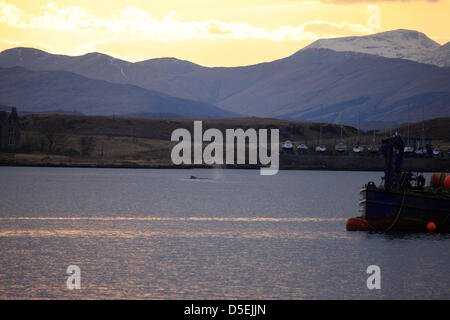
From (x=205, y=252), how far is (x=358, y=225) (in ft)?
56.2

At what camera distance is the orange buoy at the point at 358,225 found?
68.0 metres

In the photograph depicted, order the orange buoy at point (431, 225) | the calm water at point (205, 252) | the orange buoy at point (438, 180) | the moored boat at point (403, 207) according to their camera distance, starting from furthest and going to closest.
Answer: the orange buoy at point (438, 180), the orange buoy at point (431, 225), the moored boat at point (403, 207), the calm water at point (205, 252)

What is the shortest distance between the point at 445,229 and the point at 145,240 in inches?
1015

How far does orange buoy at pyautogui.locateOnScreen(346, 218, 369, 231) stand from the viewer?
68.0m

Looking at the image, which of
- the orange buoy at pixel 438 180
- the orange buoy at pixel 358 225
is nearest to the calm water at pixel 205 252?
the orange buoy at pixel 358 225

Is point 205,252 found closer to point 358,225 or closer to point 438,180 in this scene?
point 358,225

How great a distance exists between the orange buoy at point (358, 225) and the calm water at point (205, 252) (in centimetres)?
72

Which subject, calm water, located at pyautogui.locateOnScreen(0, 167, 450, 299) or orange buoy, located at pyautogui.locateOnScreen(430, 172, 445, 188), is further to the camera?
orange buoy, located at pyautogui.locateOnScreen(430, 172, 445, 188)

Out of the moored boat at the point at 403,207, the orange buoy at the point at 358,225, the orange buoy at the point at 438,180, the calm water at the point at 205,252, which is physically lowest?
the calm water at the point at 205,252

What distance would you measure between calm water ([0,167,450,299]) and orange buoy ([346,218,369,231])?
2.36 ft

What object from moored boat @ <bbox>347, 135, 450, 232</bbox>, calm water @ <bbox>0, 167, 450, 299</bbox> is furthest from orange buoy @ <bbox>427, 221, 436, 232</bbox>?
calm water @ <bbox>0, 167, 450, 299</bbox>

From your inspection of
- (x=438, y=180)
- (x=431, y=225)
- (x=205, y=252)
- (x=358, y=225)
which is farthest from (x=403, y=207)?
(x=205, y=252)

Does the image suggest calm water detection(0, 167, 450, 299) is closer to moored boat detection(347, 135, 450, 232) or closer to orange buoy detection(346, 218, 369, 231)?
orange buoy detection(346, 218, 369, 231)

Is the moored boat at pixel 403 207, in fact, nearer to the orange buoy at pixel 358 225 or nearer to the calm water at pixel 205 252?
the orange buoy at pixel 358 225
